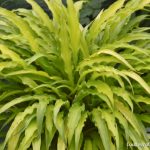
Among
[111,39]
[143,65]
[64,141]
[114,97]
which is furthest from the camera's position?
[111,39]

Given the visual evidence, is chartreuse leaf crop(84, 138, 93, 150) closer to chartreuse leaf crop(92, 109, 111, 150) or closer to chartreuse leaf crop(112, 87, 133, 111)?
chartreuse leaf crop(92, 109, 111, 150)

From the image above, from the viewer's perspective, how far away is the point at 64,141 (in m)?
2.27

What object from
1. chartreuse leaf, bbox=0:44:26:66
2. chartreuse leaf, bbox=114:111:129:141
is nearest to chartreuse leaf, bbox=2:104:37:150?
chartreuse leaf, bbox=0:44:26:66

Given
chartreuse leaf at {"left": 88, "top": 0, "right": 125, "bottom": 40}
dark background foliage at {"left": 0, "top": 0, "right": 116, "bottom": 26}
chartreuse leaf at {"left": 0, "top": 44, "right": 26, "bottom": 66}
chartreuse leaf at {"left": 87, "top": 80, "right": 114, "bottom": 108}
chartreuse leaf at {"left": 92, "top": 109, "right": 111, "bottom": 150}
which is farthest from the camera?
dark background foliage at {"left": 0, "top": 0, "right": 116, "bottom": 26}

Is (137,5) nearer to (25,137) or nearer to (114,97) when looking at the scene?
(114,97)

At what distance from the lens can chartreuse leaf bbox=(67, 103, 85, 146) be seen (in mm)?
2273

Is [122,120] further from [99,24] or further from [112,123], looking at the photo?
[99,24]

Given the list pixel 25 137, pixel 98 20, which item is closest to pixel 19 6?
pixel 98 20

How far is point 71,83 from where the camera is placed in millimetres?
2561

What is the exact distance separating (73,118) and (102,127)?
0.17 m

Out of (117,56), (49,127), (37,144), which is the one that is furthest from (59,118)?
(117,56)

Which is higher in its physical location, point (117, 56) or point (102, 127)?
point (117, 56)

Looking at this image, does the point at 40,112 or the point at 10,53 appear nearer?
the point at 40,112

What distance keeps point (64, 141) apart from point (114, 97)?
16.2 inches
